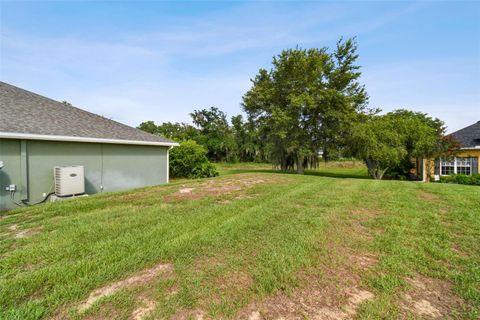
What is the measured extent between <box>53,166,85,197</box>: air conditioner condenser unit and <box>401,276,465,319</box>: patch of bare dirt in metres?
7.80

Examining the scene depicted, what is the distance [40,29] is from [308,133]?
1584 cm

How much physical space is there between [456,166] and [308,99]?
11081 millimetres

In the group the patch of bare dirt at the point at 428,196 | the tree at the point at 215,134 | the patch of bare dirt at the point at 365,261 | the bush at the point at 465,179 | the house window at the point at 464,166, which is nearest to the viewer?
the patch of bare dirt at the point at 365,261

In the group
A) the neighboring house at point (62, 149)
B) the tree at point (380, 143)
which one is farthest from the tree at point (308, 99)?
the neighboring house at point (62, 149)

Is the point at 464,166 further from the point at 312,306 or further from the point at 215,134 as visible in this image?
the point at 215,134

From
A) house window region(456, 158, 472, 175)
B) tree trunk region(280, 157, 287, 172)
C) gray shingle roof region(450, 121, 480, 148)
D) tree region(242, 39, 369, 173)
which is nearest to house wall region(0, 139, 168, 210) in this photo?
tree region(242, 39, 369, 173)

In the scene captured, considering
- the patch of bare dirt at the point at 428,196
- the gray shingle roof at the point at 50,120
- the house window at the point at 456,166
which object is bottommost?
the patch of bare dirt at the point at 428,196

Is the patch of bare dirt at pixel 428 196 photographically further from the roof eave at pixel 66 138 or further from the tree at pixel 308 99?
the tree at pixel 308 99

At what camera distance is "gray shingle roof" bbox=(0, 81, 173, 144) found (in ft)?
20.6

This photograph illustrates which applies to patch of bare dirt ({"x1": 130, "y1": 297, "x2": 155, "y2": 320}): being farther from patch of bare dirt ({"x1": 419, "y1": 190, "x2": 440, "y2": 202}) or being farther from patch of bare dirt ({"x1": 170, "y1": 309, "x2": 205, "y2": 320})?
patch of bare dirt ({"x1": 419, "y1": 190, "x2": 440, "y2": 202})

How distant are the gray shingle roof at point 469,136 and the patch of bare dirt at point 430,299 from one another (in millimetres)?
18260

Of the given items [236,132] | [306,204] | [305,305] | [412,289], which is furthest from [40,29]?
[236,132]

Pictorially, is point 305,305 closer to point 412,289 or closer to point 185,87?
point 412,289

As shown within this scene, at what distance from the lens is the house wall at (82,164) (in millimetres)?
5824
